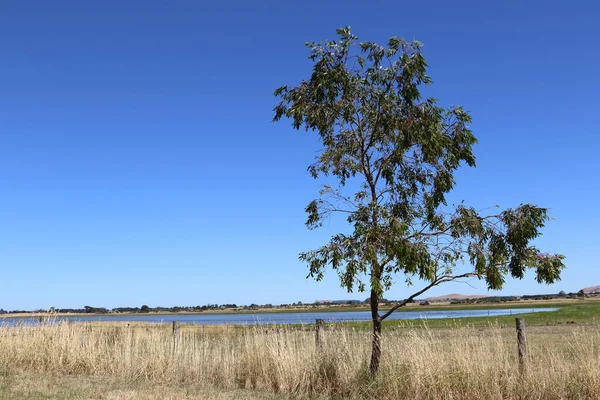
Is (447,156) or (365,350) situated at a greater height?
(447,156)

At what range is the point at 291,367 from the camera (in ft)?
38.9

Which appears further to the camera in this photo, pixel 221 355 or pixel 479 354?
pixel 221 355

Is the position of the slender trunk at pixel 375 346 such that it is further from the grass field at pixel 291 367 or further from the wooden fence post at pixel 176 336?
the wooden fence post at pixel 176 336

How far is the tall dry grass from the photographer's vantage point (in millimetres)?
9688

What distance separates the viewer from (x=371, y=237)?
935 centimetres

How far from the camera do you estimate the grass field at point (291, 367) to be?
974 centimetres

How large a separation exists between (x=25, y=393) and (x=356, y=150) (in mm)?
8223

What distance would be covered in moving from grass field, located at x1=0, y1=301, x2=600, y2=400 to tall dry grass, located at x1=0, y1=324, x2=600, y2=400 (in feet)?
0.07

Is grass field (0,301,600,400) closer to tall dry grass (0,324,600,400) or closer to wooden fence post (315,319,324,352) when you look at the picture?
tall dry grass (0,324,600,400)

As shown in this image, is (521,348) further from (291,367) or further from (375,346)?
(291,367)

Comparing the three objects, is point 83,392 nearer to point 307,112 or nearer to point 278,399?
point 278,399

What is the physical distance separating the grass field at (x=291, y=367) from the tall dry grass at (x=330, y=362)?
0.07 ft

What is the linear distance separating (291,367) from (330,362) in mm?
905

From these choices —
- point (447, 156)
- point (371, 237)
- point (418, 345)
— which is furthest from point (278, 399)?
point (447, 156)
